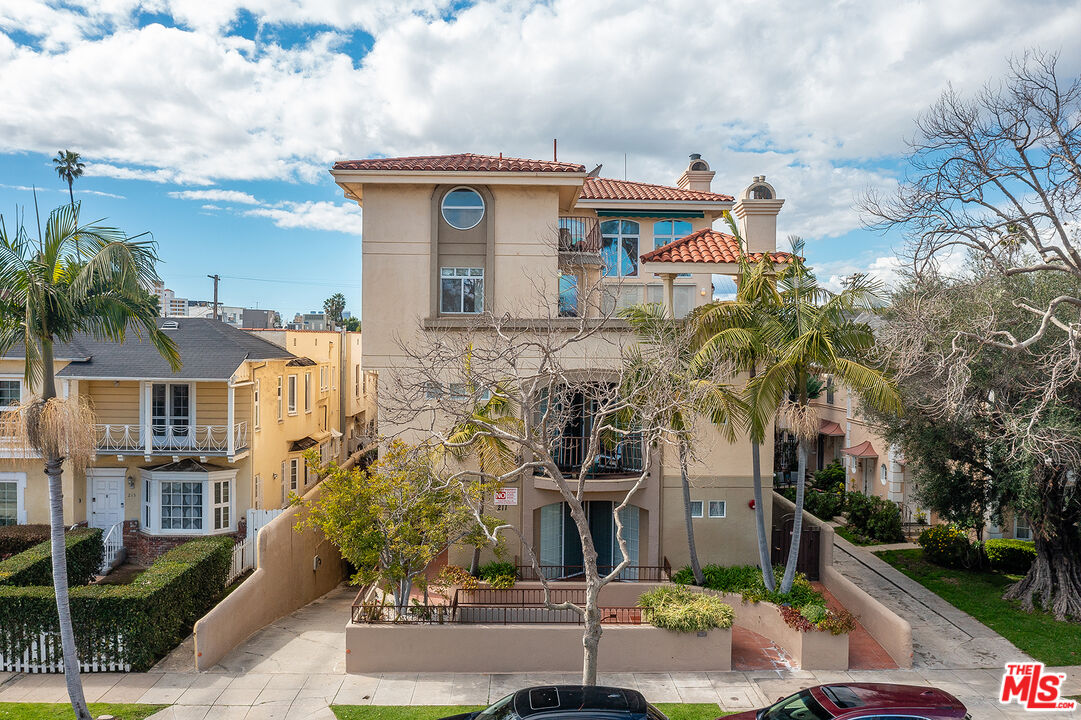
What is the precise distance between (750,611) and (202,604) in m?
12.6

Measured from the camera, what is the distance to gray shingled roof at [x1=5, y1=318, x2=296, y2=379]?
779 inches

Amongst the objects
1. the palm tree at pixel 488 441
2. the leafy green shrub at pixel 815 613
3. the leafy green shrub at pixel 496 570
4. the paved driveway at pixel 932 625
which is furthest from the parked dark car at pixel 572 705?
the paved driveway at pixel 932 625

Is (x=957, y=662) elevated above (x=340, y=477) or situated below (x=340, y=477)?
below

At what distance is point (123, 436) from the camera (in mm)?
20375

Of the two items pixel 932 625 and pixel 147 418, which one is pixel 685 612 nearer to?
pixel 932 625

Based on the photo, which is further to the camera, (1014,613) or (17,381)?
(17,381)

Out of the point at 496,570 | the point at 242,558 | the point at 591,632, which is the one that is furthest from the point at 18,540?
the point at 591,632

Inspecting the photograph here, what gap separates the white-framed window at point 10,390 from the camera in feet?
67.6

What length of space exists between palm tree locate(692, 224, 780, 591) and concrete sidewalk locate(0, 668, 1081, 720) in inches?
121

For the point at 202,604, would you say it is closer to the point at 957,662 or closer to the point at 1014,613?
the point at 957,662

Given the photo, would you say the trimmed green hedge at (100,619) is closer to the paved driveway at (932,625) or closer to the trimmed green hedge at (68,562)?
the trimmed green hedge at (68,562)

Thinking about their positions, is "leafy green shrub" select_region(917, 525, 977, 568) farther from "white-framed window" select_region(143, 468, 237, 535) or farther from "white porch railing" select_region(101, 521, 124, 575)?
"white porch railing" select_region(101, 521, 124, 575)

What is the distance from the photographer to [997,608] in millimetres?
16891

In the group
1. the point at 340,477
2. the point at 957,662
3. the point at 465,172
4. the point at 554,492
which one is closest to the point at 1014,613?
the point at 957,662
